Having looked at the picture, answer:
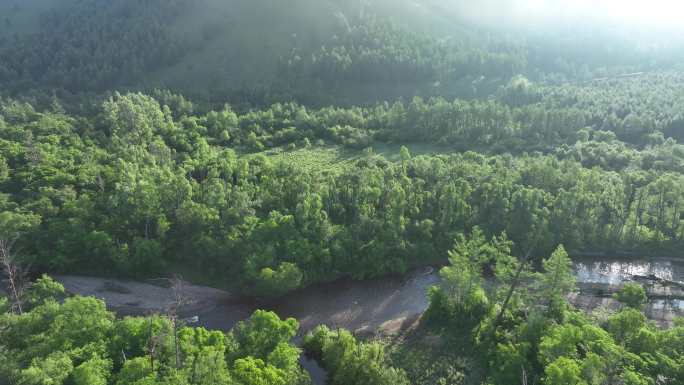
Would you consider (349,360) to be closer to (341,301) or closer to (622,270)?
(341,301)

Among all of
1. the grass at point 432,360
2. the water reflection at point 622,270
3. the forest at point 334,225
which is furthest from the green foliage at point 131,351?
the water reflection at point 622,270

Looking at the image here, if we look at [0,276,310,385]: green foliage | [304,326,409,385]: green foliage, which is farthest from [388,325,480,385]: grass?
[0,276,310,385]: green foliage

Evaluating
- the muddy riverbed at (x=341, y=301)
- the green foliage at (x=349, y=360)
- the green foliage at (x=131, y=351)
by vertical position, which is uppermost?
the green foliage at (x=131, y=351)

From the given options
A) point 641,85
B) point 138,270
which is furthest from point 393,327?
point 641,85

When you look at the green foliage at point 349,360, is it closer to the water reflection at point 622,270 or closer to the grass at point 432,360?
the grass at point 432,360

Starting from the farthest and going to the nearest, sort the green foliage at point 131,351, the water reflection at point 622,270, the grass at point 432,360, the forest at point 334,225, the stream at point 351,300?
the water reflection at point 622,270 → the stream at point 351,300 → the grass at point 432,360 → the forest at point 334,225 → the green foliage at point 131,351

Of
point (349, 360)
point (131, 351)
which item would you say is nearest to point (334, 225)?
point (349, 360)

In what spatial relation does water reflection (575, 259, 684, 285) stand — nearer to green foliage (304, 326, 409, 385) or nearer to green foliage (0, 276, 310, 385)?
green foliage (304, 326, 409, 385)

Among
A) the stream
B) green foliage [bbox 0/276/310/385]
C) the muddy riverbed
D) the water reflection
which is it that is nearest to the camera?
green foliage [bbox 0/276/310/385]

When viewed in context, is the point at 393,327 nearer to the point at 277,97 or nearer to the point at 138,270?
the point at 138,270
